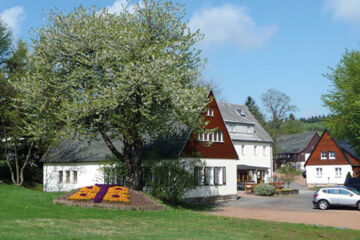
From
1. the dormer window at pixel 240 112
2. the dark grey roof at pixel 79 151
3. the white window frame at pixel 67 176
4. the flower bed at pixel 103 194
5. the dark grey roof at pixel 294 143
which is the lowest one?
the flower bed at pixel 103 194

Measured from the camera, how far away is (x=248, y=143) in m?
59.4

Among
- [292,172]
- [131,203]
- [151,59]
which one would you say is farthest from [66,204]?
[292,172]

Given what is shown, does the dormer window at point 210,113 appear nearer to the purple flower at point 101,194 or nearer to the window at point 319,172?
the purple flower at point 101,194

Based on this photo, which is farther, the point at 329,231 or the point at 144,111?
the point at 144,111

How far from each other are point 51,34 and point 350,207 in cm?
2254

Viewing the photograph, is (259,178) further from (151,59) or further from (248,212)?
(151,59)

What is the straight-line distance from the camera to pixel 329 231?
1805 cm

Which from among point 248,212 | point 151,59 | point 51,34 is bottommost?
point 248,212

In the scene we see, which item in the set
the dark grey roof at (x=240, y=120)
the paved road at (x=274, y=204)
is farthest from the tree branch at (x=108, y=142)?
the dark grey roof at (x=240, y=120)

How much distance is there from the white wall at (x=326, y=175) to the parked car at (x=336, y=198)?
28118 millimetres

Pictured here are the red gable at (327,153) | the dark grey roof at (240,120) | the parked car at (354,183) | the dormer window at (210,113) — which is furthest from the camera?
the dark grey roof at (240,120)

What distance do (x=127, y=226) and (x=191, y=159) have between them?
15831 millimetres

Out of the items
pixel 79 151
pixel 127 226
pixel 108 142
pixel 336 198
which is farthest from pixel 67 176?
pixel 127 226

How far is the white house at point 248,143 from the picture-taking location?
57.3 meters
